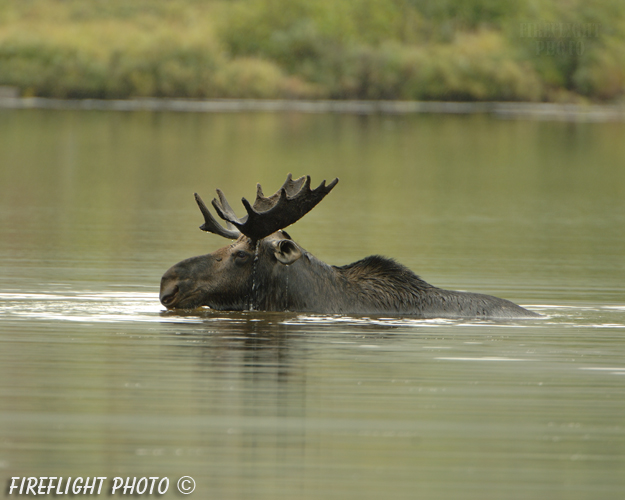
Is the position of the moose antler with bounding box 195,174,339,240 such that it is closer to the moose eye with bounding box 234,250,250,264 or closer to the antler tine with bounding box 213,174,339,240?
the antler tine with bounding box 213,174,339,240

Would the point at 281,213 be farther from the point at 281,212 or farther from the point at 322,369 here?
the point at 322,369

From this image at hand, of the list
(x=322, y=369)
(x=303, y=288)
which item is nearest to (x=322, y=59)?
(x=303, y=288)

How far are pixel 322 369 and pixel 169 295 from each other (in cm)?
274

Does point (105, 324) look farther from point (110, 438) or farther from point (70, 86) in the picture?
point (70, 86)

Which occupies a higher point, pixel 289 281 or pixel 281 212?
pixel 281 212

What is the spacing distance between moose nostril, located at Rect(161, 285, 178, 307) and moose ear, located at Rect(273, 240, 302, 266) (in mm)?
992

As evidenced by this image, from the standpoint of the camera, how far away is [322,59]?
103 metres

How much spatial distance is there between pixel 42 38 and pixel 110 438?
3697 inches

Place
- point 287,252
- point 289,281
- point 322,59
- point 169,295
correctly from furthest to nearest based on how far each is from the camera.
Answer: point 322,59
point 289,281
point 169,295
point 287,252

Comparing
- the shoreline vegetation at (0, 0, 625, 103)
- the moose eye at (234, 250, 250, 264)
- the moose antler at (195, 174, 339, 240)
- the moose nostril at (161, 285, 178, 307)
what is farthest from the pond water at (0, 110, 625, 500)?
the shoreline vegetation at (0, 0, 625, 103)

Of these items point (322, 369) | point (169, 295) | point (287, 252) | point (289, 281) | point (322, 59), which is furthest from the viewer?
point (322, 59)

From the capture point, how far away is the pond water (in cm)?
757

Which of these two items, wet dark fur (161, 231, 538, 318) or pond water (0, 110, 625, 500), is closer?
pond water (0, 110, 625, 500)

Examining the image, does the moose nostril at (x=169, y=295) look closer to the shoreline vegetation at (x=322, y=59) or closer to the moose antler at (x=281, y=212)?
the moose antler at (x=281, y=212)
